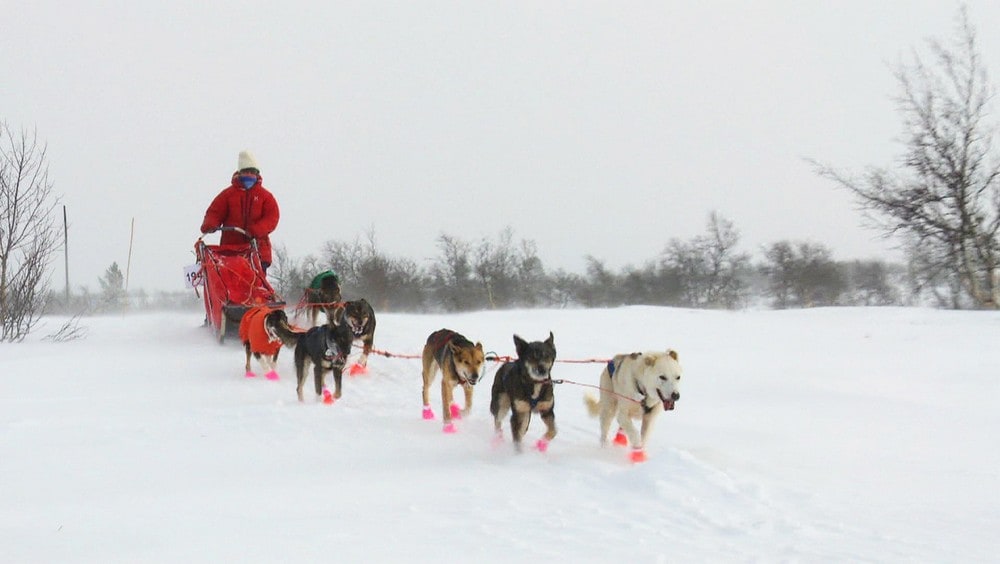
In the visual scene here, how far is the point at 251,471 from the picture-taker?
13.8ft

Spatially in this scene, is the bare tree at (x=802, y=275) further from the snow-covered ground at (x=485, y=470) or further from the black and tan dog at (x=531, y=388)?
the black and tan dog at (x=531, y=388)

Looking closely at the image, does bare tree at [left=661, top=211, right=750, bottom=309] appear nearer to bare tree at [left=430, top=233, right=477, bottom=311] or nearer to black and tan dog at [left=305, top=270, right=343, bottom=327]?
bare tree at [left=430, top=233, right=477, bottom=311]

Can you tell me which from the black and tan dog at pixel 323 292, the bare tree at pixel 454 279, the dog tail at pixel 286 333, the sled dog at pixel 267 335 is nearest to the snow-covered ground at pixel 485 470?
the sled dog at pixel 267 335

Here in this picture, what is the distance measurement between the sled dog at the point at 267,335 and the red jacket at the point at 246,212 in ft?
9.58

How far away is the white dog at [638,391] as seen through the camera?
437 centimetres

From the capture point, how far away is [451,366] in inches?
219

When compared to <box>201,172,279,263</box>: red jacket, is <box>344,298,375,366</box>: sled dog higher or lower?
lower

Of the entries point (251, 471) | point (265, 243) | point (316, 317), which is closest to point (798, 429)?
point (251, 471)

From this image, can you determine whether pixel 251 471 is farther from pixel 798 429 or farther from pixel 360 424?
pixel 798 429

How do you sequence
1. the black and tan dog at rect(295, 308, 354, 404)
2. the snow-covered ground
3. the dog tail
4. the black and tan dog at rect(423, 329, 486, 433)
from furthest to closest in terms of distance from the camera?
the dog tail, the black and tan dog at rect(295, 308, 354, 404), the black and tan dog at rect(423, 329, 486, 433), the snow-covered ground

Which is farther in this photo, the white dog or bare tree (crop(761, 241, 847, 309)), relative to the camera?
bare tree (crop(761, 241, 847, 309))

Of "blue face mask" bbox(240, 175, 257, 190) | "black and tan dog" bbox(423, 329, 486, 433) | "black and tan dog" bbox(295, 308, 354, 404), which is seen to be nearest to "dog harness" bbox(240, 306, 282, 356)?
"black and tan dog" bbox(295, 308, 354, 404)

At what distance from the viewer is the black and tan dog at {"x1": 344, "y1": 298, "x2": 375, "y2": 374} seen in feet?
24.2

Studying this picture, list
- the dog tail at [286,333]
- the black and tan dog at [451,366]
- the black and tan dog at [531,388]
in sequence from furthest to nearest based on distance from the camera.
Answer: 1. the dog tail at [286,333]
2. the black and tan dog at [451,366]
3. the black and tan dog at [531,388]
